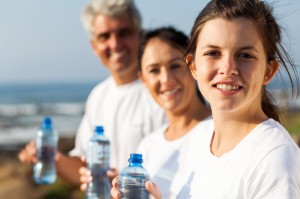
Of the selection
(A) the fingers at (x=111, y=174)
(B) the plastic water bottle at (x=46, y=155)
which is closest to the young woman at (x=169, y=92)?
(A) the fingers at (x=111, y=174)

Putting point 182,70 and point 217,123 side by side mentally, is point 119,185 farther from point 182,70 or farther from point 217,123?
point 182,70

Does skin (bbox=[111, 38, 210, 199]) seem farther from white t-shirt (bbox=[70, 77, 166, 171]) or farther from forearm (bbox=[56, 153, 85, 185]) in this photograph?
forearm (bbox=[56, 153, 85, 185])

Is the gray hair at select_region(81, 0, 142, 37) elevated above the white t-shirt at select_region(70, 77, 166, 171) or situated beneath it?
elevated above

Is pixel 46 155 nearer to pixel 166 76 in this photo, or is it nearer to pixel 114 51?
pixel 114 51

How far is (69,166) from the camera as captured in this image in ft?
12.6

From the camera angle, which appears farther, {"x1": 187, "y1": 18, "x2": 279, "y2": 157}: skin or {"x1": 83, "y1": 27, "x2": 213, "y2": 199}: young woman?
{"x1": 83, "y1": 27, "x2": 213, "y2": 199}: young woman

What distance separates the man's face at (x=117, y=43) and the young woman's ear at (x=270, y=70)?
5.98ft

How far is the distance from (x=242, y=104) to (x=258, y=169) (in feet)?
0.78

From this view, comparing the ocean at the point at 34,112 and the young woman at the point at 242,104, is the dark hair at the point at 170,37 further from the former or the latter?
the ocean at the point at 34,112

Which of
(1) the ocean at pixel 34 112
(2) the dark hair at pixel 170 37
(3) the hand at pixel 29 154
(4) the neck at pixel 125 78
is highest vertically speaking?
(2) the dark hair at pixel 170 37

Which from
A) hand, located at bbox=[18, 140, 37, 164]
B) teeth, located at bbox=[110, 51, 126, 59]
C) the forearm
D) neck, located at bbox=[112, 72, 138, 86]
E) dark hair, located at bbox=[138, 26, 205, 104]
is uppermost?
dark hair, located at bbox=[138, 26, 205, 104]

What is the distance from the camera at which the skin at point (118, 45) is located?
153 inches

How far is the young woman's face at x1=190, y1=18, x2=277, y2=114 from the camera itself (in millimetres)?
1953

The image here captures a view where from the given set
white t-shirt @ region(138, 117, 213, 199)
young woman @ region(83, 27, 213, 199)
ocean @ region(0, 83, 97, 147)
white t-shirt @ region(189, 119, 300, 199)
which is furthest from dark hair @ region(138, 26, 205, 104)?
ocean @ region(0, 83, 97, 147)
